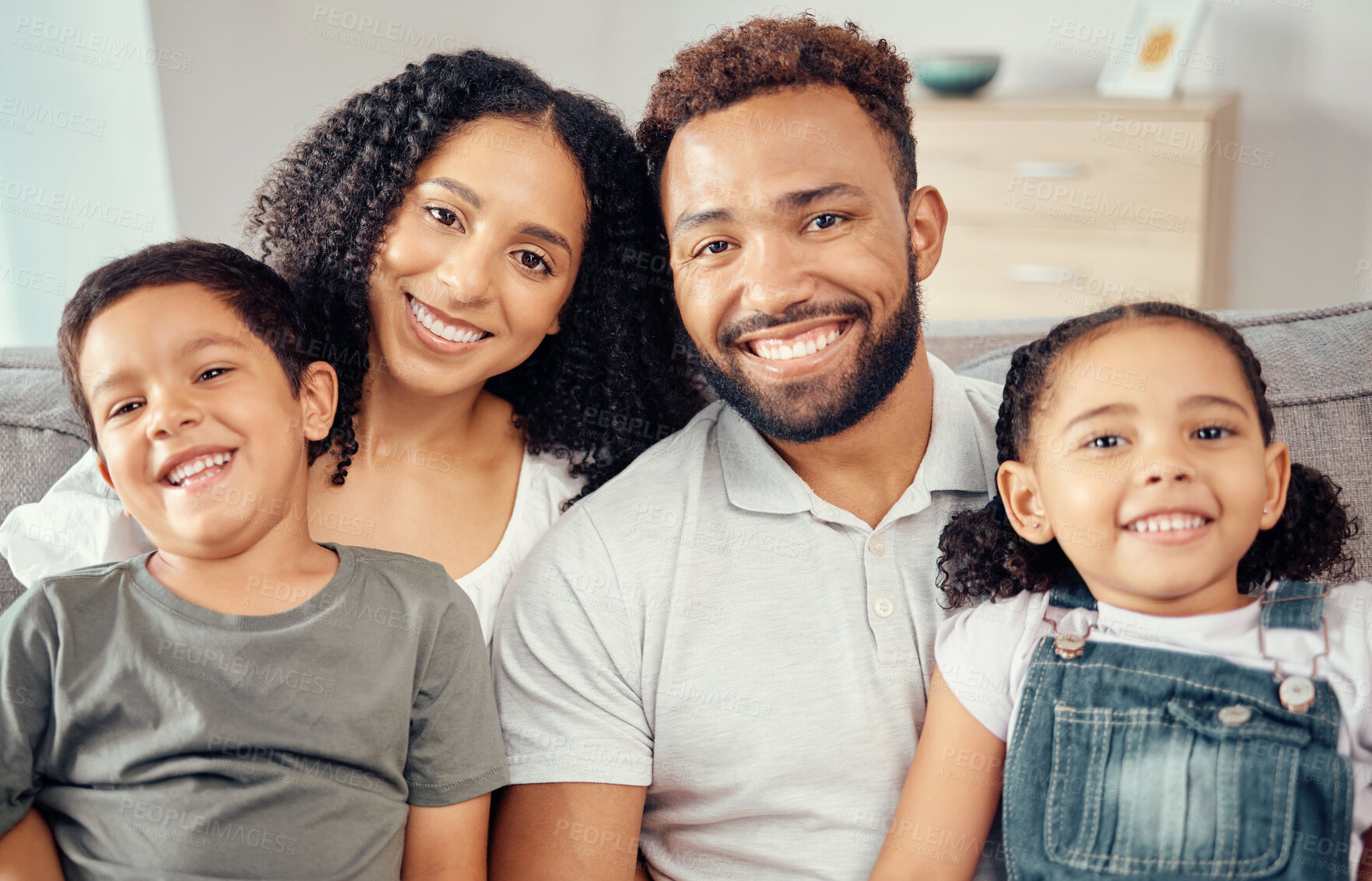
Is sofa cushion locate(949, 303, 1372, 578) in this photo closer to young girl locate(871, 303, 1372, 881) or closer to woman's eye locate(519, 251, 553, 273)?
young girl locate(871, 303, 1372, 881)

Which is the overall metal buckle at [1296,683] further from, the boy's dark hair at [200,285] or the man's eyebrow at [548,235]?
the boy's dark hair at [200,285]

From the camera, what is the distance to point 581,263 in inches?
64.0

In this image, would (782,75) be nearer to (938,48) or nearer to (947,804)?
(947,804)

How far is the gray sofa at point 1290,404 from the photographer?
4.81 ft

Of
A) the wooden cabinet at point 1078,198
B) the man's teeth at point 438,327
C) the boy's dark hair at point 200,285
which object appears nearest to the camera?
the boy's dark hair at point 200,285

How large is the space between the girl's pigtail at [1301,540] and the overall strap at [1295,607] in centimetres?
8

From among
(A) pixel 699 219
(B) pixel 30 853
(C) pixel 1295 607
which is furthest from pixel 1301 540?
(B) pixel 30 853

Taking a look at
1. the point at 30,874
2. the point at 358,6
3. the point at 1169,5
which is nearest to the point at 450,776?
the point at 30,874

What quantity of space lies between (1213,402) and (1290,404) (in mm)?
428

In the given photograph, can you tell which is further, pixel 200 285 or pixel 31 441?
pixel 31 441

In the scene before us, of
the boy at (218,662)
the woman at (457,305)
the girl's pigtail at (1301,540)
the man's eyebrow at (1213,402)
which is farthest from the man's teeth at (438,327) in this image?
the girl's pigtail at (1301,540)

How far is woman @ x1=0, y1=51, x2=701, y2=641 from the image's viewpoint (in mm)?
1482

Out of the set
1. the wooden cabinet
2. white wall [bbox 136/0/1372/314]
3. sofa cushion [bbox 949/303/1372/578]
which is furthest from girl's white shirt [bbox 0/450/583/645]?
the wooden cabinet

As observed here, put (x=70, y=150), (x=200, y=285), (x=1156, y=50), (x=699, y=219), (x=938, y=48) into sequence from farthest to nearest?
(x=938, y=48), (x=1156, y=50), (x=70, y=150), (x=699, y=219), (x=200, y=285)
